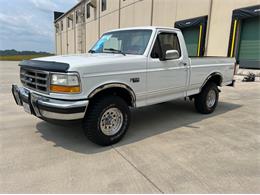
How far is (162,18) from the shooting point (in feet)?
58.0

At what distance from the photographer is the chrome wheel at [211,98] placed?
5555 millimetres

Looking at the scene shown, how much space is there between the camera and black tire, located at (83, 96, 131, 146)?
10.7 ft

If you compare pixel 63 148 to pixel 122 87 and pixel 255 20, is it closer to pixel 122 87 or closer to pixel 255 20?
pixel 122 87

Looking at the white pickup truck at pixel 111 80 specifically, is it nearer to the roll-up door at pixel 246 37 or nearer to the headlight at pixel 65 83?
the headlight at pixel 65 83

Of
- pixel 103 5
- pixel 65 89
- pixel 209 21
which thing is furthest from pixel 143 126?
pixel 103 5

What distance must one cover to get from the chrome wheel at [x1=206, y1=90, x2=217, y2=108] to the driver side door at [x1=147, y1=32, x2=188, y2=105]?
1.14 metres

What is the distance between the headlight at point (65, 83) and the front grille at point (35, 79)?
6.2 inches

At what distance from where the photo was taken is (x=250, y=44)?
11.8 meters

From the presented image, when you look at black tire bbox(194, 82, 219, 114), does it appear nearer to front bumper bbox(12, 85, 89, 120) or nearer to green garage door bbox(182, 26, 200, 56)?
front bumper bbox(12, 85, 89, 120)

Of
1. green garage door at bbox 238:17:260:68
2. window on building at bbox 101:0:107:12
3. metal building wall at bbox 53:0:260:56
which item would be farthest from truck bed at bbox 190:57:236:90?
window on building at bbox 101:0:107:12

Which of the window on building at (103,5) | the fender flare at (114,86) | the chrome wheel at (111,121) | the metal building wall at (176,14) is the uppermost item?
the window on building at (103,5)

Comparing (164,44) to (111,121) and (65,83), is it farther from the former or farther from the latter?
(65,83)

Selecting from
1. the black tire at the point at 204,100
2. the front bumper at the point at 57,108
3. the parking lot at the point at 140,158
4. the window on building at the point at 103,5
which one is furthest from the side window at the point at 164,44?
the window on building at the point at 103,5

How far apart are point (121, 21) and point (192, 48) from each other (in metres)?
11.7
